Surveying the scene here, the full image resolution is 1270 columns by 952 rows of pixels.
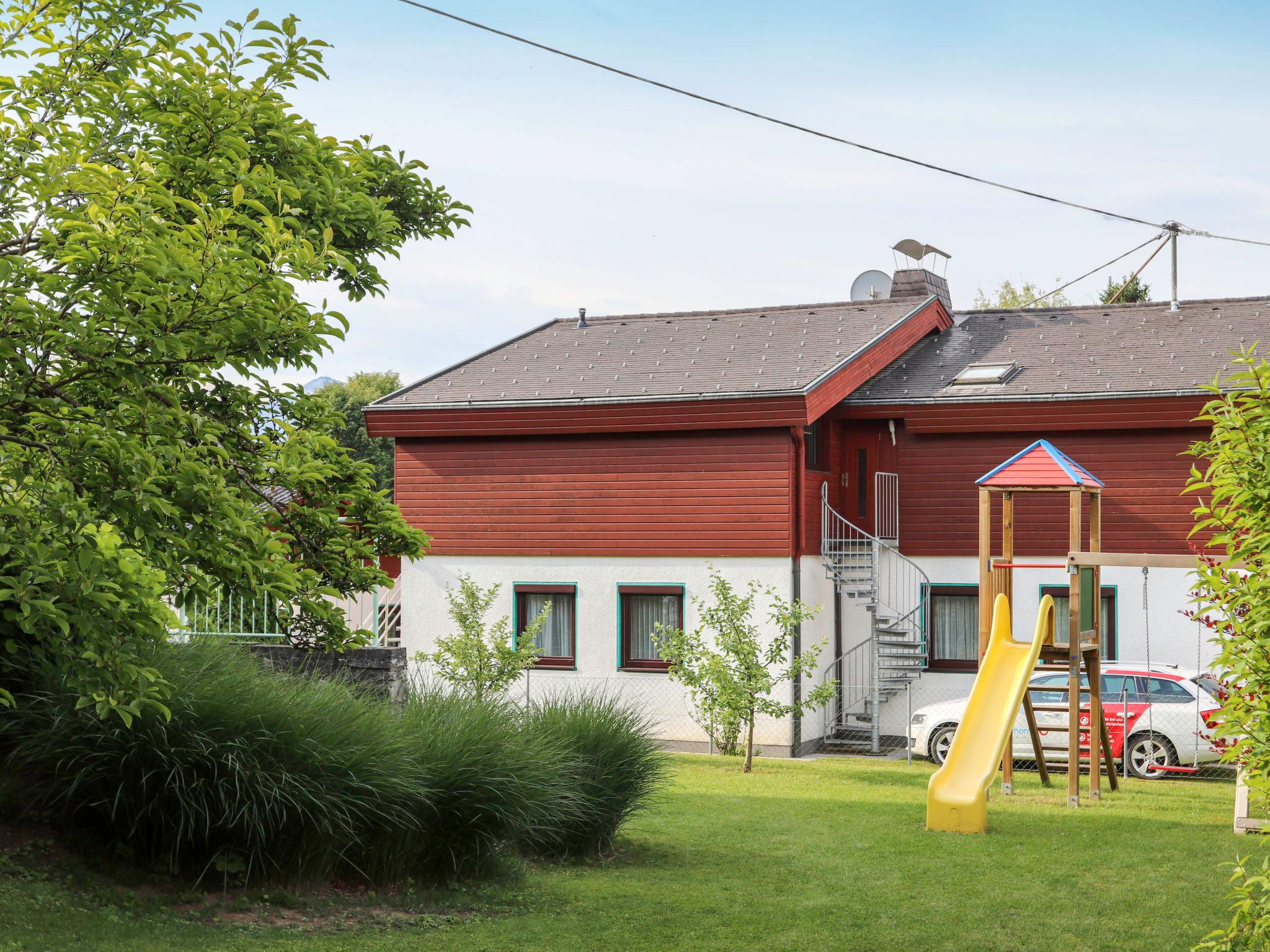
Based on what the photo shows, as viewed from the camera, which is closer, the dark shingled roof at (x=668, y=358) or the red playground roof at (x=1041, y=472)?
the red playground roof at (x=1041, y=472)

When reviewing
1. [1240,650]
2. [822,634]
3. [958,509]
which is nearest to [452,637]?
[822,634]

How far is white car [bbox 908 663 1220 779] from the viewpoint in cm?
1717

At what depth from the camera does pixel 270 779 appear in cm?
812

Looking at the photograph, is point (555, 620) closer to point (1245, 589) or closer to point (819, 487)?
point (819, 487)

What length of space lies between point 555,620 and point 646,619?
61.4 inches

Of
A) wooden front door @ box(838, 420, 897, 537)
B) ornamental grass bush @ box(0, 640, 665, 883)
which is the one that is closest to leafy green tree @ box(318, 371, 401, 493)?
wooden front door @ box(838, 420, 897, 537)

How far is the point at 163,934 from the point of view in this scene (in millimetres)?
7312

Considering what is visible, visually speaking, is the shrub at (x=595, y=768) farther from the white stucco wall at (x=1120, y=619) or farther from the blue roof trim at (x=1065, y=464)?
the white stucco wall at (x=1120, y=619)

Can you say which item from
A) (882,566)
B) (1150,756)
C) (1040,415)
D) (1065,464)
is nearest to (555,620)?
(882,566)

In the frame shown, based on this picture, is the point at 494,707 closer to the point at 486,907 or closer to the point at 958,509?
the point at 486,907

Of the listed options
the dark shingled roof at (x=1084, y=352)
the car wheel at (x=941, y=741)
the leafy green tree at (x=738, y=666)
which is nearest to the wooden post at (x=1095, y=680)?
the car wheel at (x=941, y=741)

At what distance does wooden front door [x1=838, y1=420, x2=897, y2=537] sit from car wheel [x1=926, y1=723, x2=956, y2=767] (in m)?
3.98

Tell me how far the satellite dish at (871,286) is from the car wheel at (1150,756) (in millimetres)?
11605

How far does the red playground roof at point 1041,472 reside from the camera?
15484 millimetres
